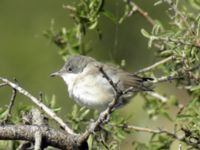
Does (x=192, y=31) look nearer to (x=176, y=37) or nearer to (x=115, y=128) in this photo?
(x=176, y=37)

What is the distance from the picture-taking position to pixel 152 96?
4.74m

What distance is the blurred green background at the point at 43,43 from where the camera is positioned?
8266mm

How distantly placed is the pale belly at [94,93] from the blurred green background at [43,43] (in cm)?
287

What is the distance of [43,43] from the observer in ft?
28.6

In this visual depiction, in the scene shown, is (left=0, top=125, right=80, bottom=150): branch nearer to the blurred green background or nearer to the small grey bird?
the small grey bird

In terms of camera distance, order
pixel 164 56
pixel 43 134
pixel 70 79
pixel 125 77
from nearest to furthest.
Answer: pixel 43 134 < pixel 164 56 < pixel 125 77 < pixel 70 79

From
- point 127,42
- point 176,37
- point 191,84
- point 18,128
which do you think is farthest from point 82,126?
point 127,42

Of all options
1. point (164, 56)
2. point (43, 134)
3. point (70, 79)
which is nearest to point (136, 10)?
point (164, 56)

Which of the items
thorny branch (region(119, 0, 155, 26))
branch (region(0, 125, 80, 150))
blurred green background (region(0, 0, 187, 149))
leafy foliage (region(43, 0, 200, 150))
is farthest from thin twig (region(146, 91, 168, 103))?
blurred green background (region(0, 0, 187, 149))

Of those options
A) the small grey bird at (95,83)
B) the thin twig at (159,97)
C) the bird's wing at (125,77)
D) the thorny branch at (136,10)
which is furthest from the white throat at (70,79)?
the thorny branch at (136,10)

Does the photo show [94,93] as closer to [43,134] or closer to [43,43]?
[43,134]

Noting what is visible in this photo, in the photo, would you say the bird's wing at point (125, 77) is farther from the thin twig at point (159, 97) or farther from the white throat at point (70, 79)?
the white throat at point (70, 79)

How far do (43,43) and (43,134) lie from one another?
18.5ft

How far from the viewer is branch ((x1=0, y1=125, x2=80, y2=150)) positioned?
3.11 m
